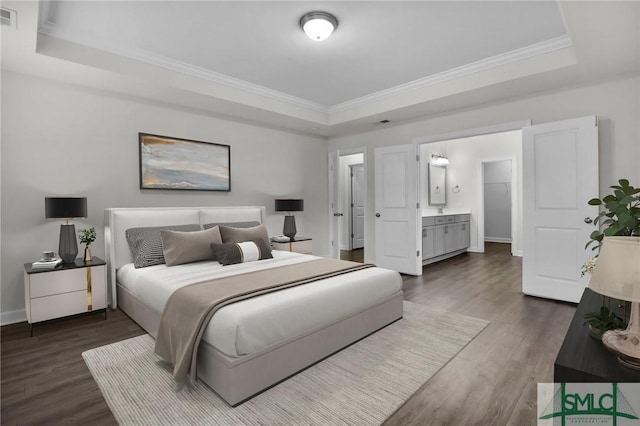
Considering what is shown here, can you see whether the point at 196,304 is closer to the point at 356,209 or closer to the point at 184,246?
the point at 184,246

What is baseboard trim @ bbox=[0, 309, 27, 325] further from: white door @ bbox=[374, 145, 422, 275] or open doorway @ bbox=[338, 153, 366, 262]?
open doorway @ bbox=[338, 153, 366, 262]

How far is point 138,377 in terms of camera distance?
215 centimetres

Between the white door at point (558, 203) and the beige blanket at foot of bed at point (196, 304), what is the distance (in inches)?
104

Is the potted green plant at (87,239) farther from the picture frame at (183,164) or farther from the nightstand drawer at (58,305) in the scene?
the picture frame at (183,164)

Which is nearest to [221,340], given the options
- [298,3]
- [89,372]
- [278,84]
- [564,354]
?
[89,372]

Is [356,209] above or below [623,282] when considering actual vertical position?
above

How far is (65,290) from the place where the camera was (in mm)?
3061

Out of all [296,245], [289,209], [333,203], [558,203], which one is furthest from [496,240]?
[289,209]

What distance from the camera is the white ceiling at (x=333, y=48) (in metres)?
2.64

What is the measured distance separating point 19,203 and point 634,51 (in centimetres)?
585

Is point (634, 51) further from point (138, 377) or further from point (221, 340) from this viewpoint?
point (138, 377)

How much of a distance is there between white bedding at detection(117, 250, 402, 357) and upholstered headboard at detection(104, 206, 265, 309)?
6.8 inches

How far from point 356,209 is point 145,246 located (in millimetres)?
5501

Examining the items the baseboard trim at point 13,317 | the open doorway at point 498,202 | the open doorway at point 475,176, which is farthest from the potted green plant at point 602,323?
the open doorway at point 498,202
